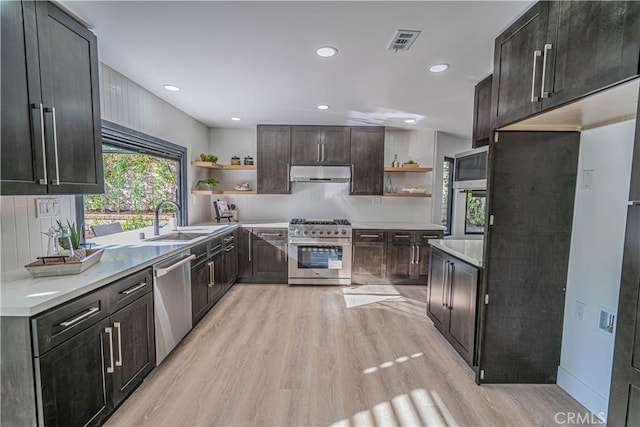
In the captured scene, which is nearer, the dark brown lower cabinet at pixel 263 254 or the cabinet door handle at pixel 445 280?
the cabinet door handle at pixel 445 280

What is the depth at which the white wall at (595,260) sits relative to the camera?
5.81 feet

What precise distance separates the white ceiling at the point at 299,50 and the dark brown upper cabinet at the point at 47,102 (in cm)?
23

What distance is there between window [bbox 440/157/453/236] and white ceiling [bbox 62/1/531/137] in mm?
1610

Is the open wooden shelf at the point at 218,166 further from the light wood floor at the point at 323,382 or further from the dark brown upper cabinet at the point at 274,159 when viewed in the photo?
the light wood floor at the point at 323,382

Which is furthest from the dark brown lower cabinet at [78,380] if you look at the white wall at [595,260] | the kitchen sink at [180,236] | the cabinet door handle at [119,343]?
the white wall at [595,260]

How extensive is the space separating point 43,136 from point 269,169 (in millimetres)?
3226

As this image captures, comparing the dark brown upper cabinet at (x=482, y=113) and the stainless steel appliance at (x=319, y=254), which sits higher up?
the dark brown upper cabinet at (x=482, y=113)

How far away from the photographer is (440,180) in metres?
5.00

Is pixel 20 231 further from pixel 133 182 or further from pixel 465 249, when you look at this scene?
pixel 465 249

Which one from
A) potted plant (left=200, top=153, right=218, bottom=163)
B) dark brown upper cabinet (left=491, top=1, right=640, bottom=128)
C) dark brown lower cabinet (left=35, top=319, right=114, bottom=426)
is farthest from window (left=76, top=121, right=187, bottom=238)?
dark brown upper cabinet (left=491, top=1, right=640, bottom=128)

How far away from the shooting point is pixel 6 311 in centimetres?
127

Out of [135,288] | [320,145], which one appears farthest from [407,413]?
[320,145]

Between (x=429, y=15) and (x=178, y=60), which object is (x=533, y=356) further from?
(x=178, y=60)

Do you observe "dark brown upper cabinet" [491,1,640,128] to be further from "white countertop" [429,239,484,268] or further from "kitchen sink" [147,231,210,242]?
"kitchen sink" [147,231,210,242]
